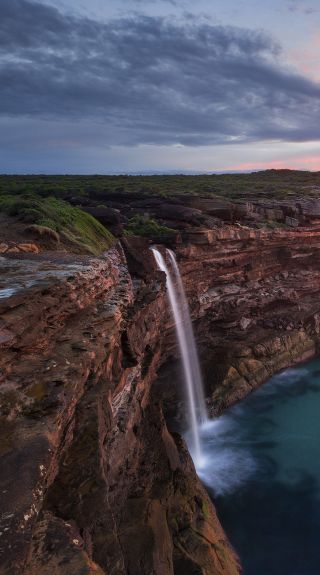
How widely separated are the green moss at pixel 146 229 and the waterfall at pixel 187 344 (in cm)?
215

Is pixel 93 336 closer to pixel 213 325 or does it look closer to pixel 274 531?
pixel 274 531

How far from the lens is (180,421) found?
22.6 meters

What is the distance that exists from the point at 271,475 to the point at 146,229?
1523 centimetres

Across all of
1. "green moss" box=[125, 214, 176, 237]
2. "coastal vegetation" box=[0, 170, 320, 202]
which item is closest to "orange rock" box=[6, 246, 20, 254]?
"green moss" box=[125, 214, 176, 237]

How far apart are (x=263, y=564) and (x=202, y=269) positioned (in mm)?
15865

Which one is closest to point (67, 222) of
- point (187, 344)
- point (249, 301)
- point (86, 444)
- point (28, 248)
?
point (28, 248)

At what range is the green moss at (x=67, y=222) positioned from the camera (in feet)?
59.9

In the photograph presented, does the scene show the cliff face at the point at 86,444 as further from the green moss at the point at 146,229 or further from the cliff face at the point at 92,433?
the green moss at the point at 146,229

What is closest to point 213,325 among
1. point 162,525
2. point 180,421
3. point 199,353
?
point 199,353

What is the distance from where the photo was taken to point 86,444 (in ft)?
26.1

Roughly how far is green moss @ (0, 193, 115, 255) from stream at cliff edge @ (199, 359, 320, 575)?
1171 cm

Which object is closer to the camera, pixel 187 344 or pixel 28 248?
pixel 28 248

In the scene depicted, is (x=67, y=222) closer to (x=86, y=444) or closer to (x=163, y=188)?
(x=86, y=444)

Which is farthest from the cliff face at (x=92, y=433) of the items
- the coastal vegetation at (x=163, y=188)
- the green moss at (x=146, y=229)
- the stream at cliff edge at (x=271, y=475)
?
the coastal vegetation at (x=163, y=188)
